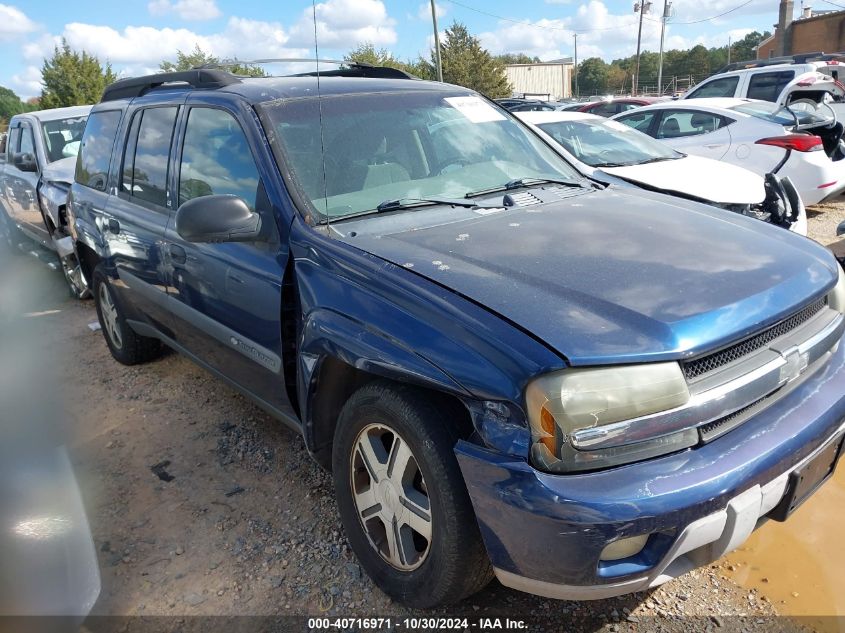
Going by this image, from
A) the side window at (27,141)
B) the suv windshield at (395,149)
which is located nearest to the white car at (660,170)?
the suv windshield at (395,149)

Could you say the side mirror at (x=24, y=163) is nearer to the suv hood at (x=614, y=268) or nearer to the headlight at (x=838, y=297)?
Result: the suv hood at (x=614, y=268)

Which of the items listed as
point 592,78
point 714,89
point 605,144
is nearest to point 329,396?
point 605,144

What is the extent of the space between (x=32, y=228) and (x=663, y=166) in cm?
711

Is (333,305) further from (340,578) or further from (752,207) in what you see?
(752,207)

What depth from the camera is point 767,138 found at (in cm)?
745

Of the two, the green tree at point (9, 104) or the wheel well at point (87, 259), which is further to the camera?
the green tree at point (9, 104)

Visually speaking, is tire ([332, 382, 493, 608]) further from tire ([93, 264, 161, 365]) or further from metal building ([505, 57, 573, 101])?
metal building ([505, 57, 573, 101])

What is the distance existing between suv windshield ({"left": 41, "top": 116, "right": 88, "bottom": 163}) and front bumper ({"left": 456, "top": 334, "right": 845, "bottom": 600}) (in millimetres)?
7300

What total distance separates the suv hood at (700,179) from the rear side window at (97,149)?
387 centimetres

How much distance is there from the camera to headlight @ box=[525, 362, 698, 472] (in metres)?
1.77

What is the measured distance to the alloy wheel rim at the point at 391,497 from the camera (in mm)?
2176

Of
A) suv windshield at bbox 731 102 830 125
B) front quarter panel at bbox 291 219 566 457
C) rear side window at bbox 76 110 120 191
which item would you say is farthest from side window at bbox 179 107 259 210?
suv windshield at bbox 731 102 830 125

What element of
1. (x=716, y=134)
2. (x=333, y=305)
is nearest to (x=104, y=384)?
(x=333, y=305)

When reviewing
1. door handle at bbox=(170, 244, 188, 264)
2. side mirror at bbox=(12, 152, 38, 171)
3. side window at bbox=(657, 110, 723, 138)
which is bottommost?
side window at bbox=(657, 110, 723, 138)
